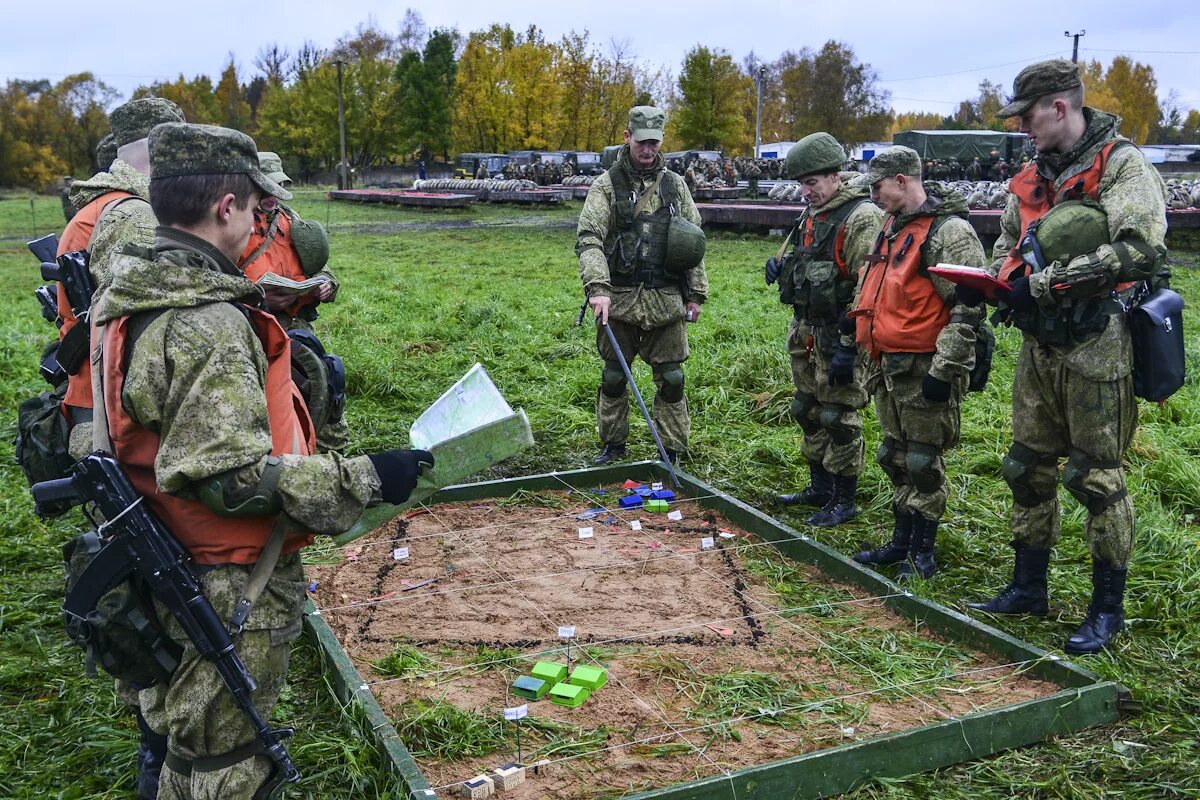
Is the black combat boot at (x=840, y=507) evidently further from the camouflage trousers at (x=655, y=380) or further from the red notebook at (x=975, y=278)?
the red notebook at (x=975, y=278)

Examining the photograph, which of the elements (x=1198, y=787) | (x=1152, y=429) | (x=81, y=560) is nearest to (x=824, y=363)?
(x=1152, y=429)

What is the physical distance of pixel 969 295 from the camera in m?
4.59

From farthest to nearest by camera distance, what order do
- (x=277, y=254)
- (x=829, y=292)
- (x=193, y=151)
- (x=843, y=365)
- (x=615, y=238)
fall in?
(x=615, y=238) → (x=829, y=292) → (x=843, y=365) → (x=277, y=254) → (x=193, y=151)

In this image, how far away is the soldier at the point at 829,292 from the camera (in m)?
6.02

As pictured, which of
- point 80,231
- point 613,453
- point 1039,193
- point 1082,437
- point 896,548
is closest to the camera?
point 80,231

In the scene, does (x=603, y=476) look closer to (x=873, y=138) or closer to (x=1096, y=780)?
(x=1096, y=780)

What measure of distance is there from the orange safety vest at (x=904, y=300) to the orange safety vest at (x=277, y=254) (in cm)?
278

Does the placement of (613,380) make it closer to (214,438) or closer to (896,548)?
(896,548)

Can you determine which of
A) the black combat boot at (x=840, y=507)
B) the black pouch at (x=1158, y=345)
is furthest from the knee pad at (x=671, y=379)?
the black pouch at (x=1158, y=345)

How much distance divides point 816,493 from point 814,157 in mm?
2002

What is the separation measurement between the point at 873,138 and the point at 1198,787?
60.9 m

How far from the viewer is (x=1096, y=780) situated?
11.8ft

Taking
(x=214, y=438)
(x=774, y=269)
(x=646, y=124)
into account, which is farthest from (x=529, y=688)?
(x=646, y=124)

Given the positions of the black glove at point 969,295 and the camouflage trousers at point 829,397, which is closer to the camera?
the black glove at point 969,295
